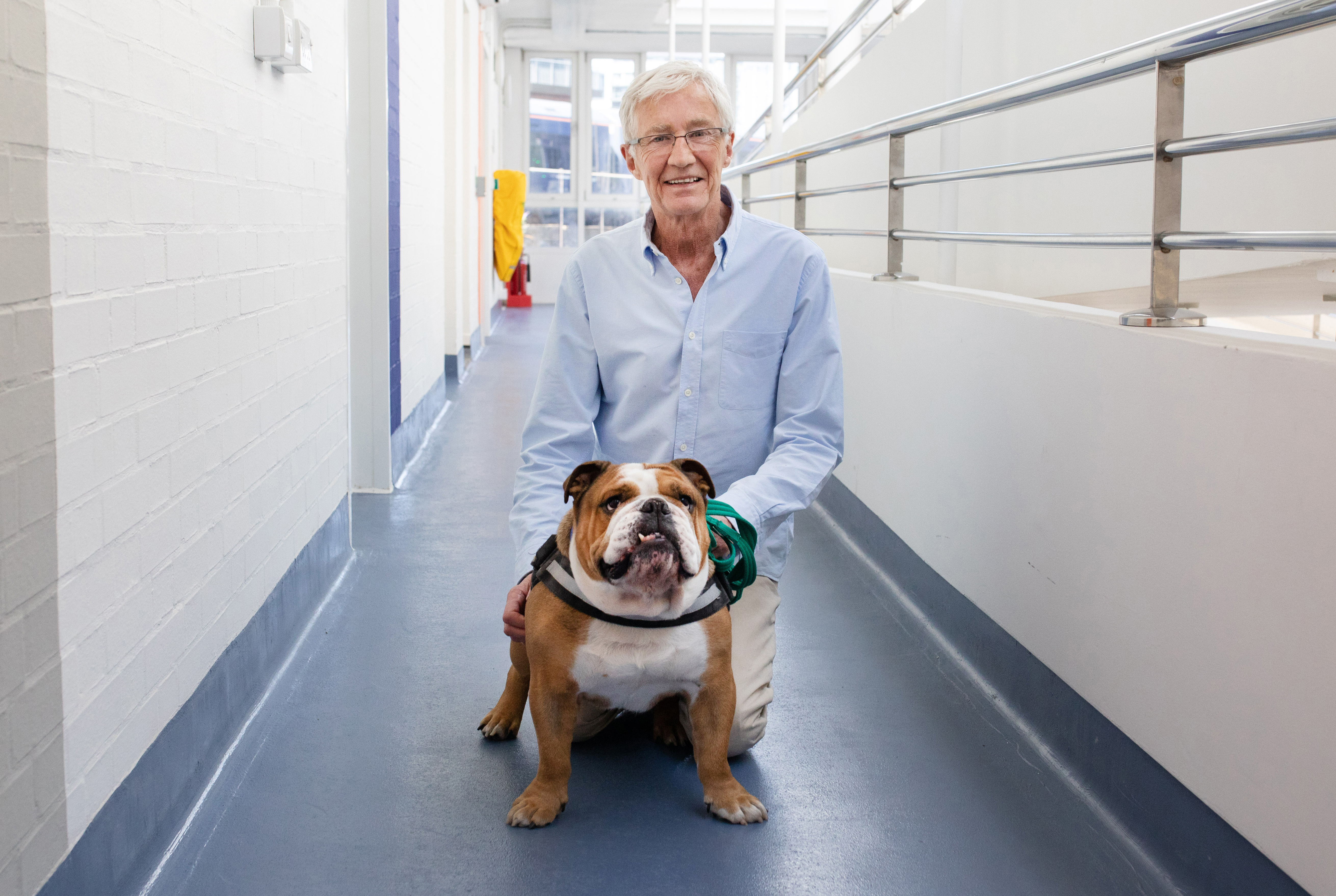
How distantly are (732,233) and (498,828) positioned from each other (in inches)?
48.6

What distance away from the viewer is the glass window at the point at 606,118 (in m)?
15.8

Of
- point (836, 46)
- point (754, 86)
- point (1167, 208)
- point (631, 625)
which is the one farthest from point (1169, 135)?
point (754, 86)

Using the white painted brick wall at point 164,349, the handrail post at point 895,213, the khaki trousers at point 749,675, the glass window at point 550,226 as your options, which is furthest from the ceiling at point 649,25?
the khaki trousers at point 749,675

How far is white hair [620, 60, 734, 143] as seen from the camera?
224cm

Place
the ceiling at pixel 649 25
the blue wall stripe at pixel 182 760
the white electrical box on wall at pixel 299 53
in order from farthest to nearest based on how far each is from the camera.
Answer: the ceiling at pixel 649 25, the white electrical box on wall at pixel 299 53, the blue wall stripe at pixel 182 760

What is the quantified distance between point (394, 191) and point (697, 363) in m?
2.71

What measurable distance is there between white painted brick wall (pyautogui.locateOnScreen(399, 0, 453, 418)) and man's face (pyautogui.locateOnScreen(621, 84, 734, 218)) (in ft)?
9.10

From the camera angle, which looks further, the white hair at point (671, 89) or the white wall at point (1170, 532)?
the white hair at point (671, 89)

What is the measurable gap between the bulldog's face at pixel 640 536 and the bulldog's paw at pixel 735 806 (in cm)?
38

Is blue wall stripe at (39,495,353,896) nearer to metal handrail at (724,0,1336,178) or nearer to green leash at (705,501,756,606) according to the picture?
green leash at (705,501,756,606)

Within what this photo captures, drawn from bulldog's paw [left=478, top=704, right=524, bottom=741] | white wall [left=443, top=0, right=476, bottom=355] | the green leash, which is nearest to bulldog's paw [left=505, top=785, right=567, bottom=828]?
bulldog's paw [left=478, top=704, right=524, bottom=741]

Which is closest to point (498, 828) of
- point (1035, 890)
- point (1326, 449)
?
point (1035, 890)

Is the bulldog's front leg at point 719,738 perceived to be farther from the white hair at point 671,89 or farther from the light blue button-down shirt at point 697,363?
the white hair at point 671,89

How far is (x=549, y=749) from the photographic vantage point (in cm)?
200
